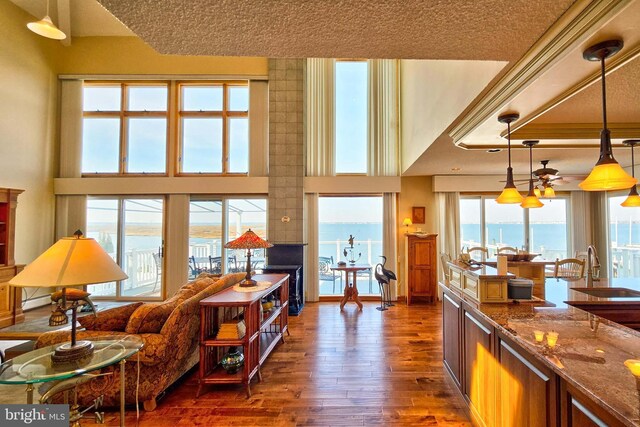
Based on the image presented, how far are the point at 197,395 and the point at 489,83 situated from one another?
11.3 feet

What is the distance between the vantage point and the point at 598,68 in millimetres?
1637

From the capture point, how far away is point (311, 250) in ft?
19.8

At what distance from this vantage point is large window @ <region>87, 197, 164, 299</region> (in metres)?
6.11

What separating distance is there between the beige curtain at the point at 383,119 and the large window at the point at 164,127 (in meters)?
2.69

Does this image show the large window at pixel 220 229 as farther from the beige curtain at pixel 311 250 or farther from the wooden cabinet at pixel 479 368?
the wooden cabinet at pixel 479 368

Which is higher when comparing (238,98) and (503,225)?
Result: (238,98)

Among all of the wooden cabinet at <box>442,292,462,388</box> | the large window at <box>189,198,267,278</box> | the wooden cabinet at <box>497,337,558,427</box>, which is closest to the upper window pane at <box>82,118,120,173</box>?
the large window at <box>189,198,267,278</box>

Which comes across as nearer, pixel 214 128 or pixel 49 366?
pixel 49 366

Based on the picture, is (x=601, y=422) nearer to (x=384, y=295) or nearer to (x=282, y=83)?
(x=384, y=295)

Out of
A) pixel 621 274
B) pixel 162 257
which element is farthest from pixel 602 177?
pixel 162 257

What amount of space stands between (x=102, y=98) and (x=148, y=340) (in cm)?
617

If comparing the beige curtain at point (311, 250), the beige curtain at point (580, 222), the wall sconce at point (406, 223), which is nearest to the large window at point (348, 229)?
the beige curtain at point (311, 250)

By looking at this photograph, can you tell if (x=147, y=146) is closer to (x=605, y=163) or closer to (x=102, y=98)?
(x=102, y=98)

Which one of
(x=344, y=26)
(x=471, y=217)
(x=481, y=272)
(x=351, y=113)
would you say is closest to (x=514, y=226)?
(x=471, y=217)
